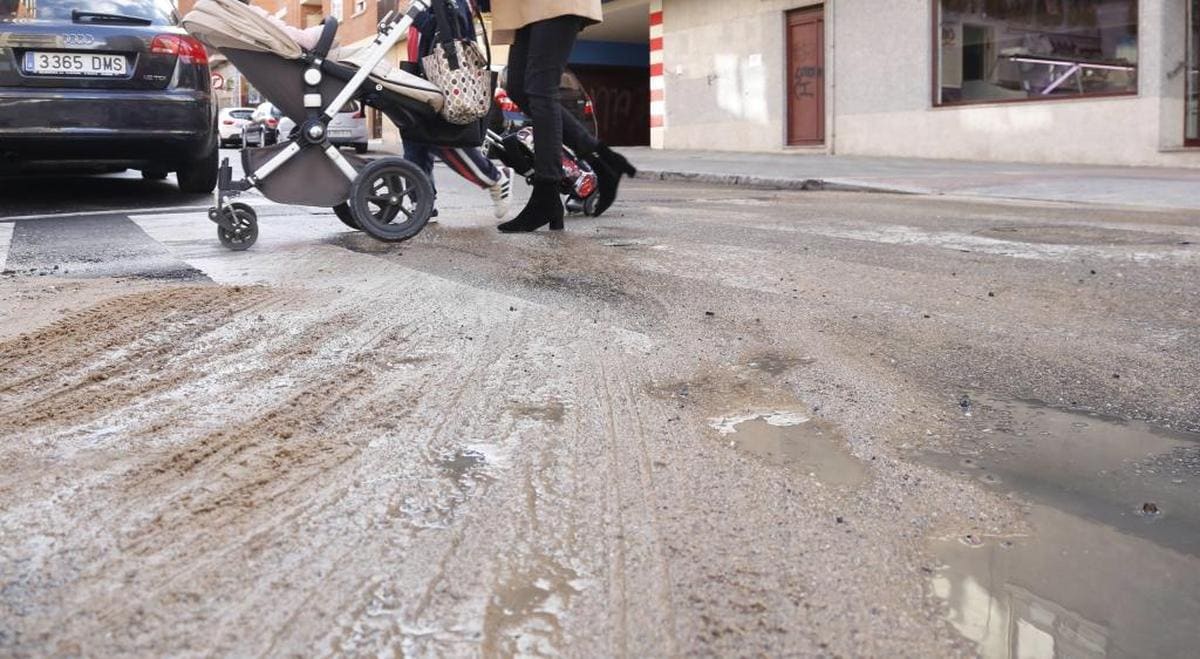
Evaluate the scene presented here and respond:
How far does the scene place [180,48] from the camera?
7918mm

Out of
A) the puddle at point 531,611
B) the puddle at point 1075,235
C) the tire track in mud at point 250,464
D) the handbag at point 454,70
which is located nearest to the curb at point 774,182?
the puddle at point 1075,235

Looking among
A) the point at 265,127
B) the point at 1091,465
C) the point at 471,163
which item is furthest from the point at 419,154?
the point at 265,127

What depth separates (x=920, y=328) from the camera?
13.3 ft

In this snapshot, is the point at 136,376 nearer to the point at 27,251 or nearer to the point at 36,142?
the point at 27,251

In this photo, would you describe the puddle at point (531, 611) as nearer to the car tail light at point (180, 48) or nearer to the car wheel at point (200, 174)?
the car tail light at point (180, 48)

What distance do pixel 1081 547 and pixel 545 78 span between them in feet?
14.8

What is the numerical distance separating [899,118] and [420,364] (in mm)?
15329

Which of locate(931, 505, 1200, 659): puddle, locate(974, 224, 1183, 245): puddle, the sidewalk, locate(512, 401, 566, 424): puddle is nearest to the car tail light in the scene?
locate(974, 224, 1183, 245): puddle

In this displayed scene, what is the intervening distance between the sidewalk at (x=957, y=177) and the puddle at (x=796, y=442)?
6.80 metres

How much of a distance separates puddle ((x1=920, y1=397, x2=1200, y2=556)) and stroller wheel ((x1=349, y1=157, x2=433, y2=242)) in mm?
3315

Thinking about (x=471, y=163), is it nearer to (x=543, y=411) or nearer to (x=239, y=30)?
(x=239, y=30)

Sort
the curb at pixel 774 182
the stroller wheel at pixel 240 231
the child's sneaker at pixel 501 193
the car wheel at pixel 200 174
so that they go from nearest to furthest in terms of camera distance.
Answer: the stroller wheel at pixel 240 231 < the child's sneaker at pixel 501 193 < the car wheel at pixel 200 174 < the curb at pixel 774 182

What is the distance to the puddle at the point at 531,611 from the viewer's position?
67.6 inches

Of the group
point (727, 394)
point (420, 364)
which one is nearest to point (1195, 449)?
point (727, 394)
